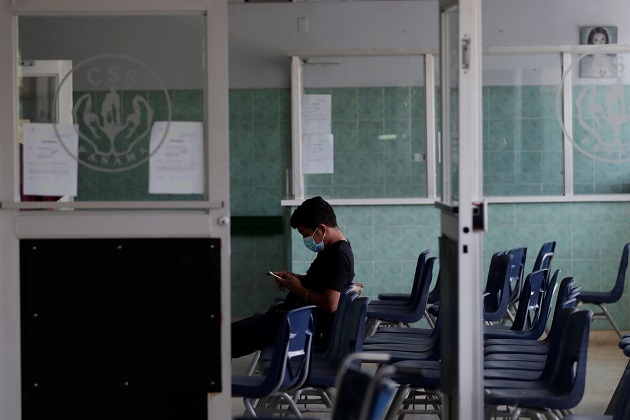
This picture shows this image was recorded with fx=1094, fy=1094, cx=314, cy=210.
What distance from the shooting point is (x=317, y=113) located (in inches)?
354

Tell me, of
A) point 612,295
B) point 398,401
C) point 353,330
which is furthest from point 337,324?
point 612,295

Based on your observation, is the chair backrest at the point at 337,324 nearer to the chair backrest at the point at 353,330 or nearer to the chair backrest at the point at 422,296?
the chair backrest at the point at 353,330

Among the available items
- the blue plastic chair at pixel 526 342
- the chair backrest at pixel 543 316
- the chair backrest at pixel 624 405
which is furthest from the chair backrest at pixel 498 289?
the chair backrest at pixel 624 405

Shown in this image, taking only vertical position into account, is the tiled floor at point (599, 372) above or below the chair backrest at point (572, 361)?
below

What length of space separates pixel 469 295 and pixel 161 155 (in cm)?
126

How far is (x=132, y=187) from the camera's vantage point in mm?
4086

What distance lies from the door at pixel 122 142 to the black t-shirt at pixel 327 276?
4.60ft

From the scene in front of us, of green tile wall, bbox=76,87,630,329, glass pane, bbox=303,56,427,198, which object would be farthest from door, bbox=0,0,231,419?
glass pane, bbox=303,56,427,198

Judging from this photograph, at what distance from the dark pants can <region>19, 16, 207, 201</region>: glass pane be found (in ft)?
4.88

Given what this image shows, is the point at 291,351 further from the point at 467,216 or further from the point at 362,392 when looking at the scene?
the point at 362,392

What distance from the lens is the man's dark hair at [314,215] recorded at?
580 cm

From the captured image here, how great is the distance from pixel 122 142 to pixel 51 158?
0.27 metres

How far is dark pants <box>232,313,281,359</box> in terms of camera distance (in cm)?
543

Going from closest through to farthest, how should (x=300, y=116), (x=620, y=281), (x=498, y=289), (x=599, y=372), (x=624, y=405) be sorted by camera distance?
(x=624, y=405) → (x=498, y=289) → (x=599, y=372) → (x=620, y=281) → (x=300, y=116)
